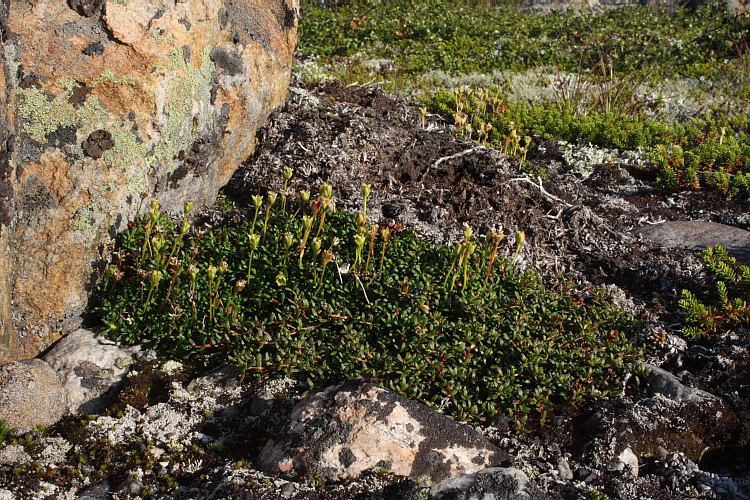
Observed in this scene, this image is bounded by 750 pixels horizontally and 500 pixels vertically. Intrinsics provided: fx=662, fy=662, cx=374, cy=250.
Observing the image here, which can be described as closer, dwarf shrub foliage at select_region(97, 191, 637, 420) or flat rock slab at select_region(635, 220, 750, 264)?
dwarf shrub foliage at select_region(97, 191, 637, 420)

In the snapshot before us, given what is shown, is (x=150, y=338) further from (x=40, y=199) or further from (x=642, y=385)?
(x=642, y=385)

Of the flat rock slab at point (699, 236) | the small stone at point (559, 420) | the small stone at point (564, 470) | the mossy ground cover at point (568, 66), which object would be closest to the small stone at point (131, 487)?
the small stone at point (564, 470)

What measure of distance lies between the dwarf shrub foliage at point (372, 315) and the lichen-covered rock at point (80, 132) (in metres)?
0.32

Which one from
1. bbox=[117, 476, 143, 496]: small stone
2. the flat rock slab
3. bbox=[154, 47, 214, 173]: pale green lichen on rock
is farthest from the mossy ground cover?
bbox=[117, 476, 143, 496]: small stone

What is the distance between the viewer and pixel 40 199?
434 cm

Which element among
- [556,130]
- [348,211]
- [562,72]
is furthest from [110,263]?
[562,72]

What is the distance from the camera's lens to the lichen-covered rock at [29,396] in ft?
12.1

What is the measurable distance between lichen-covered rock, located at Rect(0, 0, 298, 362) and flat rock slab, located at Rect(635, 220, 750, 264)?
166 inches

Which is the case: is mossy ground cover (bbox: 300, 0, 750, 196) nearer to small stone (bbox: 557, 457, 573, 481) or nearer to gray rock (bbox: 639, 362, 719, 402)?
gray rock (bbox: 639, 362, 719, 402)

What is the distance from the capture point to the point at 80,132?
4.50m

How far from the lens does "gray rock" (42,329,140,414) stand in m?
4.14

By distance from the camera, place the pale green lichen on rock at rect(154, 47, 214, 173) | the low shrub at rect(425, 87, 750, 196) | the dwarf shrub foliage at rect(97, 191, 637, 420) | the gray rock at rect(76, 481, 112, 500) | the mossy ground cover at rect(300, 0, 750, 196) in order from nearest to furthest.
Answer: the gray rock at rect(76, 481, 112, 500) < the dwarf shrub foliage at rect(97, 191, 637, 420) < the pale green lichen on rock at rect(154, 47, 214, 173) < the low shrub at rect(425, 87, 750, 196) < the mossy ground cover at rect(300, 0, 750, 196)

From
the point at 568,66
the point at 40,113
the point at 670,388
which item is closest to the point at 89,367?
the point at 40,113

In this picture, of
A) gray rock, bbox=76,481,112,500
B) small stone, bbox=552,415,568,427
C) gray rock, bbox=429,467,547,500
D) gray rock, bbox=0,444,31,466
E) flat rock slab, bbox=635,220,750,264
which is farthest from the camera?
flat rock slab, bbox=635,220,750,264
